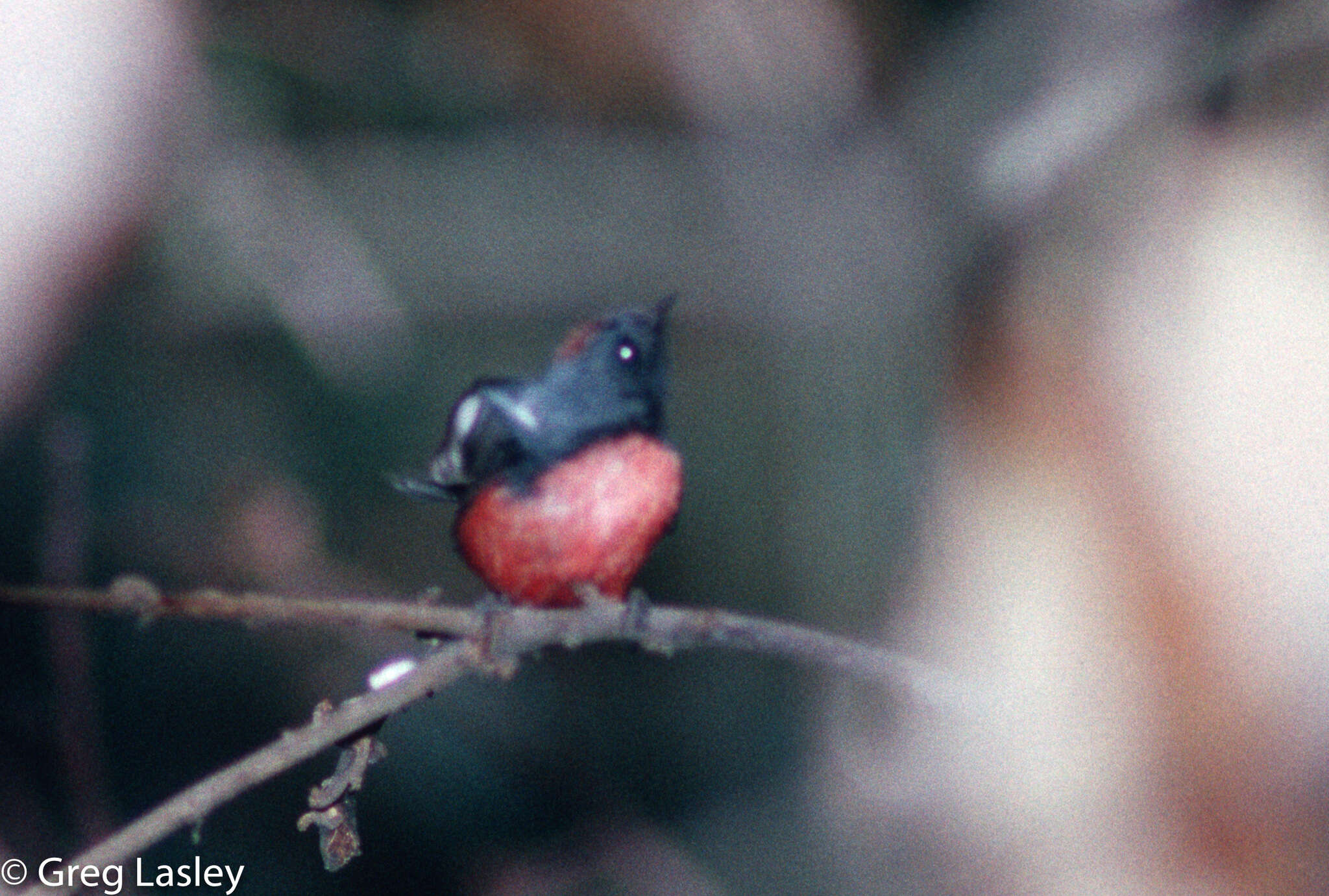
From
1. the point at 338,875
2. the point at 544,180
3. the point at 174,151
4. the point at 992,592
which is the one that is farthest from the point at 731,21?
the point at 338,875

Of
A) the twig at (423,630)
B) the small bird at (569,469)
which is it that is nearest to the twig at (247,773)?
the twig at (423,630)

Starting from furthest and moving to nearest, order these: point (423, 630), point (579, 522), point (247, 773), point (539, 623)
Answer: point (579, 522) < point (539, 623) < point (423, 630) < point (247, 773)

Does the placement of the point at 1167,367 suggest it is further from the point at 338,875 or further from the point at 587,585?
the point at 338,875

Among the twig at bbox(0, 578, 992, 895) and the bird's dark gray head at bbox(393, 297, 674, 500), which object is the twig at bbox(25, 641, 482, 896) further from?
the bird's dark gray head at bbox(393, 297, 674, 500)

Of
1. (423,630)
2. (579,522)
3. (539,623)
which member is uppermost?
(579,522)

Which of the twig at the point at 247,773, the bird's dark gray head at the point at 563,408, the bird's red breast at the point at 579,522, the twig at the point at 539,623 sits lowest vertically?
the twig at the point at 247,773

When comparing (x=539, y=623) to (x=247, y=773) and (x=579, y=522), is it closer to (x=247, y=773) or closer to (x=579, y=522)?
(x=579, y=522)

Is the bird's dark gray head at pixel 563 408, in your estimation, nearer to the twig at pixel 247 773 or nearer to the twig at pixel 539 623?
the twig at pixel 539 623

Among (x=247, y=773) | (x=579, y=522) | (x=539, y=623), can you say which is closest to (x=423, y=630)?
(x=247, y=773)
